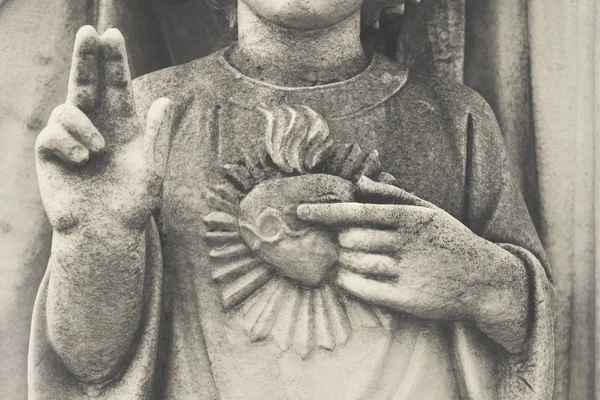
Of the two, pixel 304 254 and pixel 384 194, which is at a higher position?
pixel 384 194

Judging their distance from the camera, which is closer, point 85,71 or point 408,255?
point 85,71

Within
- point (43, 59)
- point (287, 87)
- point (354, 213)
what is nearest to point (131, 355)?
point (354, 213)

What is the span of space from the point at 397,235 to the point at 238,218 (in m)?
0.36

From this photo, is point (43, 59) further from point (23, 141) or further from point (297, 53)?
point (297, 53)

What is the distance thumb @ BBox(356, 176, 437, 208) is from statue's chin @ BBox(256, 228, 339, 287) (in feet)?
0.40

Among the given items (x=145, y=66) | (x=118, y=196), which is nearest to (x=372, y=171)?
(x=118, y=196)

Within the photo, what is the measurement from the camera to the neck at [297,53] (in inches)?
116

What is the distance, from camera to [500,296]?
2.75 m

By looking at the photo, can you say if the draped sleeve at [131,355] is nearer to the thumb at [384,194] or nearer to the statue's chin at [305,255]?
the statue's chin at [305,255]

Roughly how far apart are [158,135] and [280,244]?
0.37 metres

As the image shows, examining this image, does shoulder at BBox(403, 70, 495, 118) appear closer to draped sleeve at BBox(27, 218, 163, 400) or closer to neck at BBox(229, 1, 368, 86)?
neck at BBox(229, 1, 368, 86)

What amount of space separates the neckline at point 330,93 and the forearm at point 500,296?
46 centimetres

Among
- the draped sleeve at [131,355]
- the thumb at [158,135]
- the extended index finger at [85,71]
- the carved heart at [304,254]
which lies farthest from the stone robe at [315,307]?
the extended index finger at [85,71]

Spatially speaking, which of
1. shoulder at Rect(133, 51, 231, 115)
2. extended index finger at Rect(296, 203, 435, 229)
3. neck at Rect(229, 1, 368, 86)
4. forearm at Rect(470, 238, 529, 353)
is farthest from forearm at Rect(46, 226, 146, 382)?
forearm at Rect(470, 238, 529, 353)
